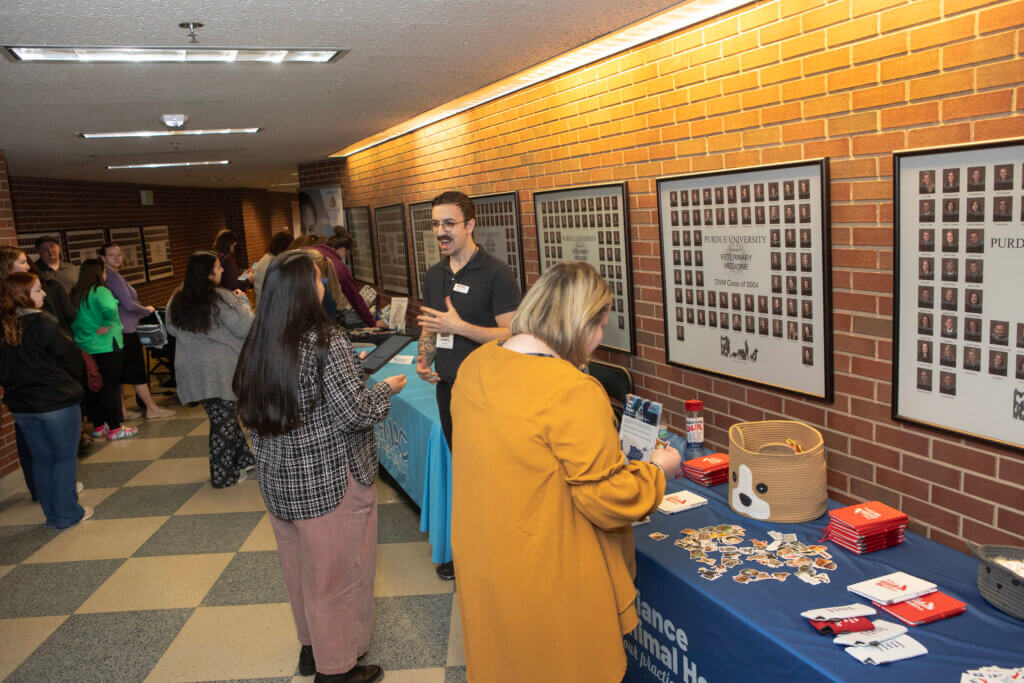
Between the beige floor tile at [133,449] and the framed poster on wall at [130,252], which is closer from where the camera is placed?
the beige floor tile at [133,449]

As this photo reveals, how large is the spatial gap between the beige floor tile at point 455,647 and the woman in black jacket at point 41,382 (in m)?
2.67

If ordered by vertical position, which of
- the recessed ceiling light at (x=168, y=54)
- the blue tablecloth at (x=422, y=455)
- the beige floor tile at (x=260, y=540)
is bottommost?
the beige floor tile at (x=260, y=540)

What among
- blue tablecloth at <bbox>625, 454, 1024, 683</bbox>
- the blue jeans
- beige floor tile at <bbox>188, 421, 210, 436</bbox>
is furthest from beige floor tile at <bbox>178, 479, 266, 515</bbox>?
blue tablecloth at <bbox>625, 454, 1024, 683</bbox>

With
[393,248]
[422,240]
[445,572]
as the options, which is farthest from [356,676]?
[393,248]

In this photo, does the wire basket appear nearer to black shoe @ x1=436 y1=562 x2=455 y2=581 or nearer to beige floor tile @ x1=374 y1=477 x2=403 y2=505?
black shoe @ x1=436 y1=562 x2=455 y2=581

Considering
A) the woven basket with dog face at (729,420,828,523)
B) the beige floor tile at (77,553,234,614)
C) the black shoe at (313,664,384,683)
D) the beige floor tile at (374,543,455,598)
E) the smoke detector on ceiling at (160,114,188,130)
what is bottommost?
the beige floor tile at (77,553,234,614)

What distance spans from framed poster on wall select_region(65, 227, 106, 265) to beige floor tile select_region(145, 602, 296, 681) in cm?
746

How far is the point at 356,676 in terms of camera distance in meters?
2.66

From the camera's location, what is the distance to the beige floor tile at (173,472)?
518 cm

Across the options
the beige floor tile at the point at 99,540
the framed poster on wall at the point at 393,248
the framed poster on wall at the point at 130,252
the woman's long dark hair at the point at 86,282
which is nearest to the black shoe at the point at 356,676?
the beige floor tile at the point at 99,540

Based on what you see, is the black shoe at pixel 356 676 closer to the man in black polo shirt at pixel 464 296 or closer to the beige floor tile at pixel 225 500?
the man in black polo shirt at pixel 464 296

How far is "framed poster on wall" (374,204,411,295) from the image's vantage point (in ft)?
21.9

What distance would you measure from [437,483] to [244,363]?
4.48 feet

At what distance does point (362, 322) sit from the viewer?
6.09 m
